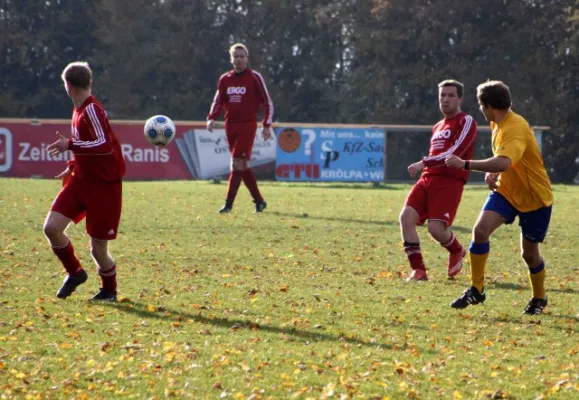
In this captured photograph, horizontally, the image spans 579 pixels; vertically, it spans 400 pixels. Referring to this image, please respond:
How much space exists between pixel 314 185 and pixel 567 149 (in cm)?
1794

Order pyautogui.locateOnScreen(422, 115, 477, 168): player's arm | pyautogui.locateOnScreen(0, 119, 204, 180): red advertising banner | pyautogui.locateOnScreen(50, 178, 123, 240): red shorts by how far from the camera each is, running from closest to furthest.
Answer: pyautogui.locateOnScreen(50, 178, 123, 240): red shorts
pyautogui.locateOnScreen(422, 115, 477, 168): player's arm
pyautogui.locateOnScreen(0, 119, 204, 180): red advertising banner

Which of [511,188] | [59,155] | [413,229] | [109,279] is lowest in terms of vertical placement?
[59,155]

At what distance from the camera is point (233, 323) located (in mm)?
7926

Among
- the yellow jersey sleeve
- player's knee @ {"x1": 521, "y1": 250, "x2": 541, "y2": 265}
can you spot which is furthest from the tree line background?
the yellow jersey sleeve

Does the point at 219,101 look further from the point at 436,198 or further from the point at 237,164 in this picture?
the point at 436,198

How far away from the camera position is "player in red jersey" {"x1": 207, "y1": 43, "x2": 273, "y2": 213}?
1712 centimetres

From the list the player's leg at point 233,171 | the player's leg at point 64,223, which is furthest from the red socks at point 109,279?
the player's leg at point 233,171

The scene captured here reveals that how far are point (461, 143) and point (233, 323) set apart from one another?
327cm

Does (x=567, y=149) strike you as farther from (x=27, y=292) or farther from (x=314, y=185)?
(x=27, y=292)

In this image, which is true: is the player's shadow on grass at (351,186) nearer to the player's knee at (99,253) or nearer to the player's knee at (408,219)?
the player's knee at (408,219)

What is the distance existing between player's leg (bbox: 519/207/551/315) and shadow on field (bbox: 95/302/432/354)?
1815mm

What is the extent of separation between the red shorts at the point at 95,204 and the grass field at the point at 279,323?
585 millimetres

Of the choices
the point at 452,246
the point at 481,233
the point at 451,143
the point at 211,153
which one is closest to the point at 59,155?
the point at 211,153

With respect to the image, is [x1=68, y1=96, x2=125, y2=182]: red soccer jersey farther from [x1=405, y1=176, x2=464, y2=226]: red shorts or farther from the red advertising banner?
the red advertising banner
